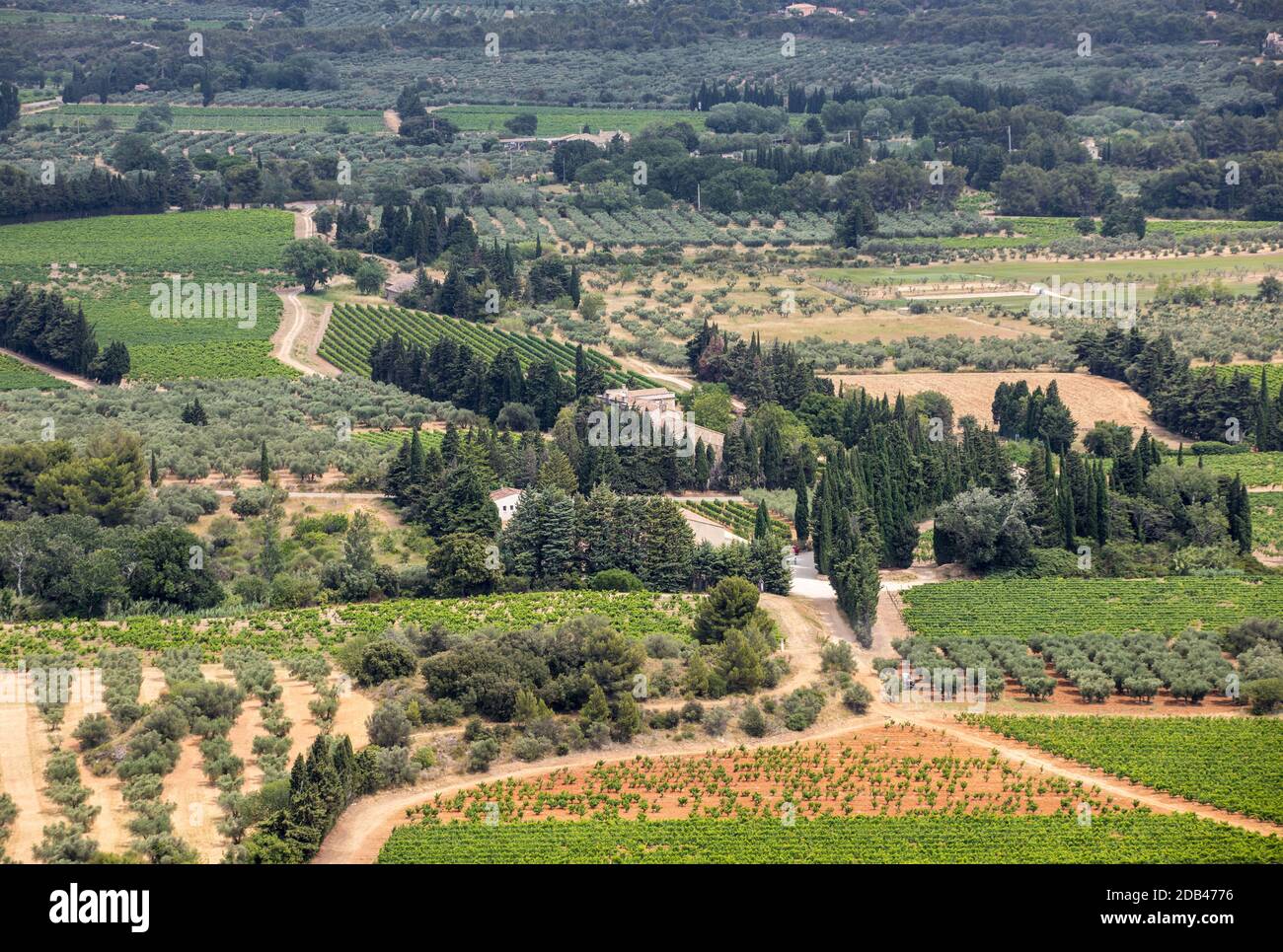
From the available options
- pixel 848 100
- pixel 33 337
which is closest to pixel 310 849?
pixel 33 337

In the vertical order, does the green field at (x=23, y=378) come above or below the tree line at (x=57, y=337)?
below

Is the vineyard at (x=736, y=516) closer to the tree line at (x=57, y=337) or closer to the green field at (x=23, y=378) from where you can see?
the tree line at (x=57, y=337)

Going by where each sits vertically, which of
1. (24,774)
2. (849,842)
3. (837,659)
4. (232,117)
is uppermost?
(232,117)

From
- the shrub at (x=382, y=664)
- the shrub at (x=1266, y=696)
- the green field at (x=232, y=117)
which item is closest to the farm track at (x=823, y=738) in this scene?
the shrub at (x=382, y=664)

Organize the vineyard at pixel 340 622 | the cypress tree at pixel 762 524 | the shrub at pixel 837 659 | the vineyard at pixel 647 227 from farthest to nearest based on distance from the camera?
the vineyard at pixel 647 227 < the cypress tree at pixel 762 524 < the vineyard at pixel 340 622 < the shrub at pixel 837 659

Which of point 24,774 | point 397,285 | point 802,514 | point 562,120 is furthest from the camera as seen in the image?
point 562,120

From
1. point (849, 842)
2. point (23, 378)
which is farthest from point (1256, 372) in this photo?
point (23, 378)

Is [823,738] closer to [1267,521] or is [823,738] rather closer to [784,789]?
[784,789]

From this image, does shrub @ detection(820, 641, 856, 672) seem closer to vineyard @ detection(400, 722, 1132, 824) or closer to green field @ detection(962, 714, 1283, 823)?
green field @ detection(962, 714, 1283, 823)
